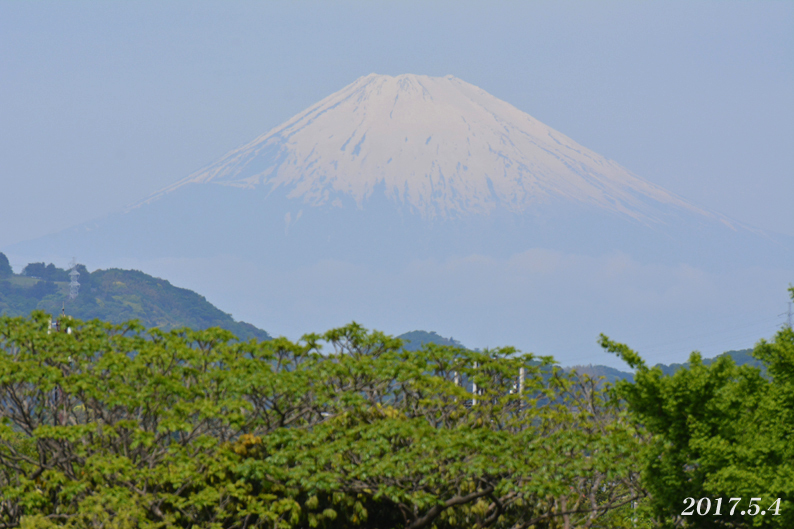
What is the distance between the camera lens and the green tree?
1212cm

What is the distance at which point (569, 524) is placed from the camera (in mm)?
16438

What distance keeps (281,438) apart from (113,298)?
163 metres

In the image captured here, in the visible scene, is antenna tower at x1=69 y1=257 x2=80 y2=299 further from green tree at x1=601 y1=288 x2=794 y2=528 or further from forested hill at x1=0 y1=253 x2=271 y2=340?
green tree at x1=601 y1=288 x2=794 y2=528

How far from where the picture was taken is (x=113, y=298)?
169 meters

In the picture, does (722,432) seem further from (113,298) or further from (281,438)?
(113,298)

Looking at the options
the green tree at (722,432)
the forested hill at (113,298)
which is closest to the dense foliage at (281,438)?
the green tree at (722,432)

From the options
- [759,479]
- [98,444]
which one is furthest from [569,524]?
[98,444]

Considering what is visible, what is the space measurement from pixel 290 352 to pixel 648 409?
621cm

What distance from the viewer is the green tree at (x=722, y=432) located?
12.1 meters

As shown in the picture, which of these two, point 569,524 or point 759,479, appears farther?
point 569,524

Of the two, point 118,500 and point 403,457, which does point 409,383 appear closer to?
point 403,457

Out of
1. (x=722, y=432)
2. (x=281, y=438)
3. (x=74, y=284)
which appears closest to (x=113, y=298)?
(x=74, y=284)

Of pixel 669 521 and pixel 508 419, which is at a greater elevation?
pixel 508 419

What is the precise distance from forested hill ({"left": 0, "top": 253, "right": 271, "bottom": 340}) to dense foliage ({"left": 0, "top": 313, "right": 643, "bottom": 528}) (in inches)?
5705
